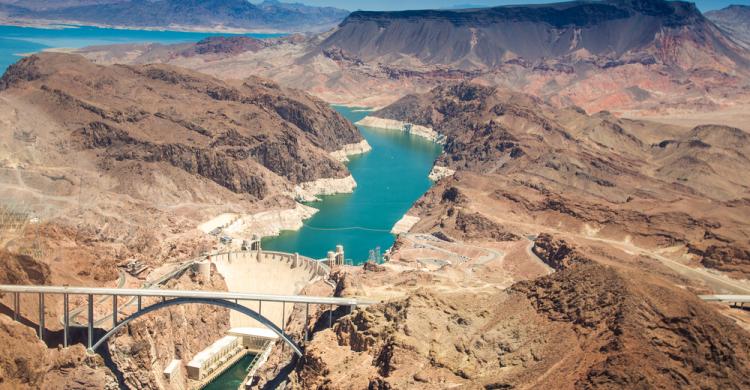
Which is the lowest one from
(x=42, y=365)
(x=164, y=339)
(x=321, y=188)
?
(x=321, y=188)

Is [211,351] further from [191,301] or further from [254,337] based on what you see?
[191,301]

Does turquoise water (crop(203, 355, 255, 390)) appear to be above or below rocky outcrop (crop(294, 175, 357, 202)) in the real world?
above

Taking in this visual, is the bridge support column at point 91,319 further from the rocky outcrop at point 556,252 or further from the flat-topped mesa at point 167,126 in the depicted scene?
the flat-topped mesa at point 167,126

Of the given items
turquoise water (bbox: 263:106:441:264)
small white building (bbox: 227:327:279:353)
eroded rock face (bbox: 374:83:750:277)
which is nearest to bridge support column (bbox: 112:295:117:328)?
small white building (bbox: 227:327:279:353)

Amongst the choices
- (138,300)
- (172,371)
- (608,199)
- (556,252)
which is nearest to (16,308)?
(138,300)

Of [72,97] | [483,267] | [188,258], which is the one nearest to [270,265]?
[188,258]

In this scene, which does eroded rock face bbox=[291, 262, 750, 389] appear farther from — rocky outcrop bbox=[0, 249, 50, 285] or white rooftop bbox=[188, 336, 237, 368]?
rocky outcrop bbox=[0, 249, 50, 285]
